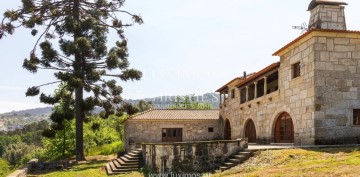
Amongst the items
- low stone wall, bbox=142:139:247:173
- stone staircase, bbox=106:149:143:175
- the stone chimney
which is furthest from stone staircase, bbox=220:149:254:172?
the stone chimney

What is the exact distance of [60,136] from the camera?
36312 millimetres

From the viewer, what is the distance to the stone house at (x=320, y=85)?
680 inches

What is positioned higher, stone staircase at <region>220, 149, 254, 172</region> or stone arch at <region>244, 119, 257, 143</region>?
stone arch at <region>244, 119, 257, 143</region>

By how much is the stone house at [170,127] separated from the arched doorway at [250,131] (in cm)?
629

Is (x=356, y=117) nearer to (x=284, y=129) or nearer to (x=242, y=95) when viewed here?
(x=284, y=129)

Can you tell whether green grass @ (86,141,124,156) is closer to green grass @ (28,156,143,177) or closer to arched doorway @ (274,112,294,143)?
green grass @ (28,156,143,177)

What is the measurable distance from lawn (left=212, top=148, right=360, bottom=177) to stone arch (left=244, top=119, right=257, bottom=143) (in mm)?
10415

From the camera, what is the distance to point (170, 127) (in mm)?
31891

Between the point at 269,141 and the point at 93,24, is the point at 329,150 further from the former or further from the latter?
the point at 93,24

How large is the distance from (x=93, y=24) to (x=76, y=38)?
1604mm

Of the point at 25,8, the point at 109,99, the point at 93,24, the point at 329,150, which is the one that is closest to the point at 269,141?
the point at 329,150

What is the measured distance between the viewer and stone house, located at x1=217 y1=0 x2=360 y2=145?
1727 centimetres

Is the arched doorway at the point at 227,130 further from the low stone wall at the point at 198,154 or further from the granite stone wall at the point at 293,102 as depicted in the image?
the low stone wall at the point at 198,154

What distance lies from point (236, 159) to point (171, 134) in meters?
16.6
